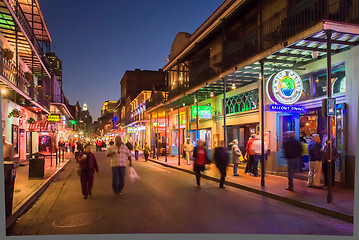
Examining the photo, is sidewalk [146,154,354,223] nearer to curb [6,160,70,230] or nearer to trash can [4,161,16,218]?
curb [6,160,70,230]

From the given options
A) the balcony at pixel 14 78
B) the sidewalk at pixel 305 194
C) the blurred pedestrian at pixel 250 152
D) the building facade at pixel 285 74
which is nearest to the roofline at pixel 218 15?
the building facade at pixel 285 74

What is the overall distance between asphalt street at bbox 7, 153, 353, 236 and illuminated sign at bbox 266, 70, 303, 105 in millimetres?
3638

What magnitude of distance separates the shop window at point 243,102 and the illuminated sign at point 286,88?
4481mm

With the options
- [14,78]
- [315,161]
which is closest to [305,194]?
[315,161]

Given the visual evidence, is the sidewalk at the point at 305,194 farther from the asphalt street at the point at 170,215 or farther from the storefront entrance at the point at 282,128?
the storefront entrance at the point at 282,128

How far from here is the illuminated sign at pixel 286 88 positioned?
11148 millimetres

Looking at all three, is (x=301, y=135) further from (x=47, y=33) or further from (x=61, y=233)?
(x=47, y=33)

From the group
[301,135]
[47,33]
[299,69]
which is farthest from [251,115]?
[47,33]

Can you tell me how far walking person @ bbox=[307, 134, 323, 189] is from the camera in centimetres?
1012

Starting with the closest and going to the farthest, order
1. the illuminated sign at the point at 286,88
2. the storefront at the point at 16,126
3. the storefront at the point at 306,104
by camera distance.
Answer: the storefront at the point at 306,104 → the illuminated sign at the point at 286,88 → the storefront at the point at 16,126

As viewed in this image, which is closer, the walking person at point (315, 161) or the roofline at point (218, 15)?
the walking person at point (315, 161)

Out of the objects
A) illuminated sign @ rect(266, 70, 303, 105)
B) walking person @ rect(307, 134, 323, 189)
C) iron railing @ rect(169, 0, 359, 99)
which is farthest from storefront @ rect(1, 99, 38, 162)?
walking person @ rect(307, 134, 323, 189)

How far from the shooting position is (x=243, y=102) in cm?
1727

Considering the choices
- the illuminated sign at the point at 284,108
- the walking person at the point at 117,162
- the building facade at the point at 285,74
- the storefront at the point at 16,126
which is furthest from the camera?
the storefront at the point at 16,126
